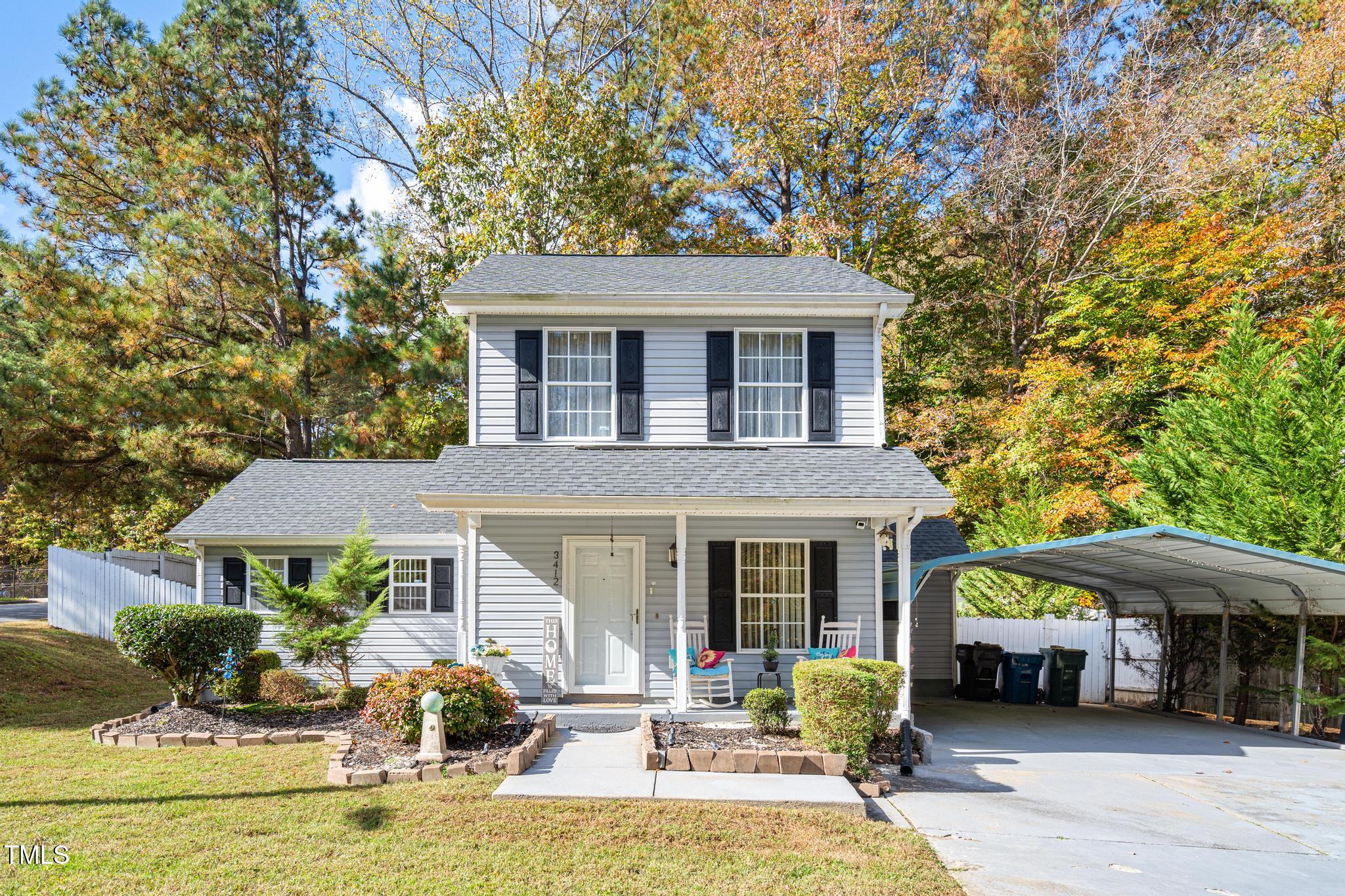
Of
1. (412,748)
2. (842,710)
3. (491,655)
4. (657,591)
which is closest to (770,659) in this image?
(657,591)

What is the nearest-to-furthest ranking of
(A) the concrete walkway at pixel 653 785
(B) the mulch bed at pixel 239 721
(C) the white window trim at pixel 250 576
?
(A) the concrete walkway at pixel 653 785 < (B) the mulch bed at pixel 239 721 < (C) the white window trim at pixel 250 576

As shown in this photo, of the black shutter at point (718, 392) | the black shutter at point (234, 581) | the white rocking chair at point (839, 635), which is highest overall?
the black shutter at point (718, 392)

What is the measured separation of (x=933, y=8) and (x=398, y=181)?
52.1 feet

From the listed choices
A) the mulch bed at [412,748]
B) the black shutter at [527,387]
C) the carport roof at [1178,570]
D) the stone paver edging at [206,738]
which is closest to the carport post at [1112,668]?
the carport roof at [1178,570]

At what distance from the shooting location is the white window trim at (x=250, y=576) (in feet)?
45.3

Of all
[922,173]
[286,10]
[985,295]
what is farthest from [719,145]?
[286,10]

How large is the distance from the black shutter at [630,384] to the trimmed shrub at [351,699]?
4.75 m

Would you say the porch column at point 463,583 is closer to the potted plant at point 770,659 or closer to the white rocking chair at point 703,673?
the white rocking chair at point 703,673

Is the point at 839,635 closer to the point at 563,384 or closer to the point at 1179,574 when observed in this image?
the point at 1179,574

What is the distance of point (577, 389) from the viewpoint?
1195cm

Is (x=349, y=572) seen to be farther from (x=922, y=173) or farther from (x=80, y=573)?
(x=922, y=173)

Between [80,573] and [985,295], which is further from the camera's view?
[985,295]

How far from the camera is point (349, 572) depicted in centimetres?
1084

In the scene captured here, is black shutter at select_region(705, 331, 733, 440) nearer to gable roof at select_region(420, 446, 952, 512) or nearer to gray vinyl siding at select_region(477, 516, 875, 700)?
gable roof at select_region(420, 446, 952, 512)
